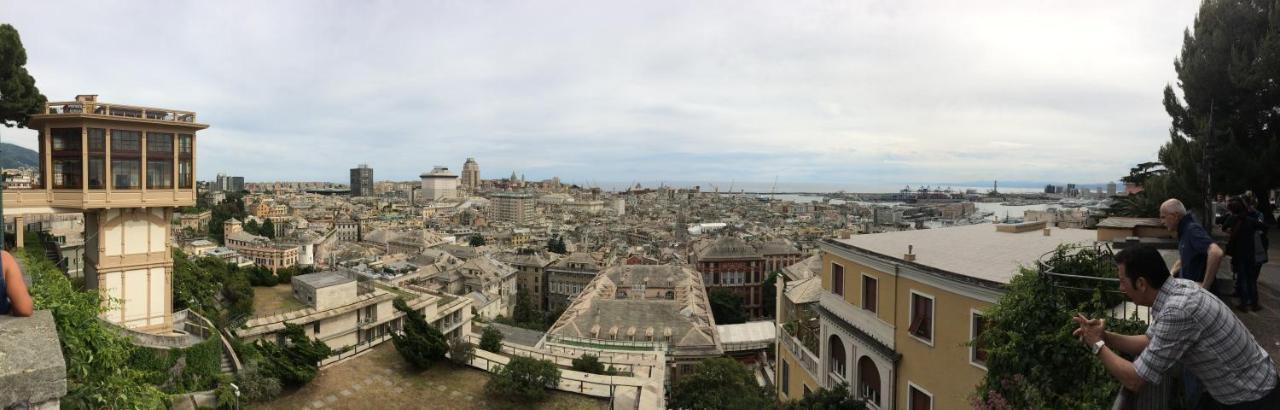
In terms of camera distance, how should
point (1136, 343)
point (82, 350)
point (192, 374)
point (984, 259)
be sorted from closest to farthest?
point (1136, 343)
point (82, 350)
point (984, 259)
point (192, 374)

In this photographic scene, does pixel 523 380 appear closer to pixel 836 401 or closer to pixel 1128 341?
pixel 836 401

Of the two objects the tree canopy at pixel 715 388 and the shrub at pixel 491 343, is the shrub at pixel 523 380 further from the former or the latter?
the tree canopy at pixel 715 388

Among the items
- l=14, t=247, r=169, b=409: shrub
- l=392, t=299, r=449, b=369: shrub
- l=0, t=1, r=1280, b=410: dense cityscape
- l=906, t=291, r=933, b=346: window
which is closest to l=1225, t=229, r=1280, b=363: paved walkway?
l=0, t=1, r=1280, b=410: dense cityscape

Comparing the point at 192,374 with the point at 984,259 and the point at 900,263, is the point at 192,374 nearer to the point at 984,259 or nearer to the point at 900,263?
the point at 900,263

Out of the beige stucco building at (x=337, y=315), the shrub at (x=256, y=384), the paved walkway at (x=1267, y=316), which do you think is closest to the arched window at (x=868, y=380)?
the paved walkway at (x=1267, y=316)

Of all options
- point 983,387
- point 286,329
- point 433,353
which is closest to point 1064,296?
point 983,387

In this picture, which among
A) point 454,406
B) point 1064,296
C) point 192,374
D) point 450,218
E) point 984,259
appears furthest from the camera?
point 450,218

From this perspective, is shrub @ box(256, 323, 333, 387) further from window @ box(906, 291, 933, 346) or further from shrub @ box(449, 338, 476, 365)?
window @ box(906, 291, 933, 346)
